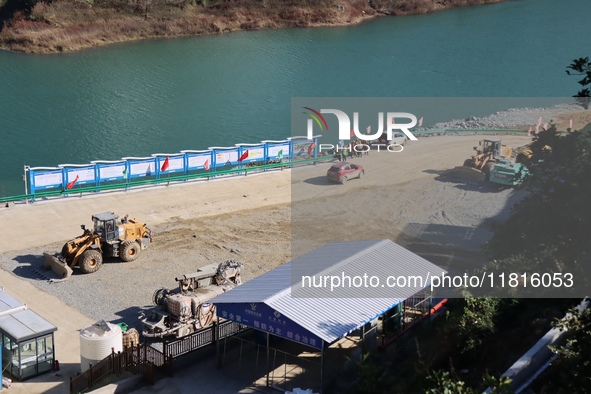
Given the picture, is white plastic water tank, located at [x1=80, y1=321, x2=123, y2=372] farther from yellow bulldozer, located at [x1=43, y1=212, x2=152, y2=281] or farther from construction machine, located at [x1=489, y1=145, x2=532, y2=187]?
construction machine, located at [x1=489, y1=145, x2=532, y2=187]

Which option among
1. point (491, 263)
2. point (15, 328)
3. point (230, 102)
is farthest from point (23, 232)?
point (230, 102)

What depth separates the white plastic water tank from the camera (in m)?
23.1

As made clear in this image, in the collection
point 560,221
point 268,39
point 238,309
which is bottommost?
point 238,309

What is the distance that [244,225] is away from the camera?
118ft

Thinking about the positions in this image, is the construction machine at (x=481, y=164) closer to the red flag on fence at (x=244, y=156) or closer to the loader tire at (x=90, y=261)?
the loader tire at (x=90, y=261)

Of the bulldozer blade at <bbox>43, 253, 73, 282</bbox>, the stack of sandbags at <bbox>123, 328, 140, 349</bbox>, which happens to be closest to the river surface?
the bulldozer blade at <bbox>43, 253, 73, 282</bbox>

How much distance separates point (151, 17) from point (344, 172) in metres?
62.1

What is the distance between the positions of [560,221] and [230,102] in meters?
46.4

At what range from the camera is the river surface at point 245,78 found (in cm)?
5650

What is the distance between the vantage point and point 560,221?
2178 cm

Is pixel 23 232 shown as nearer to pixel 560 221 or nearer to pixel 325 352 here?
pixel 325 352

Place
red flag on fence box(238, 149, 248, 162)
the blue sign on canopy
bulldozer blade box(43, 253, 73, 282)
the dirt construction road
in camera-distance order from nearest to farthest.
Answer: the blue sign on canopy, the dirt construction road, bulldozer blade box(43, 253, 73, 282), red flag on fence box(238, 149, 248, 162)

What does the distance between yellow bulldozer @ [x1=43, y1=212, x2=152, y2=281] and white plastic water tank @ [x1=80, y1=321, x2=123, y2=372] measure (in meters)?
7.12

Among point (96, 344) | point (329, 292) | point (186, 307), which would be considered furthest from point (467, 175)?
point (96, 344)
